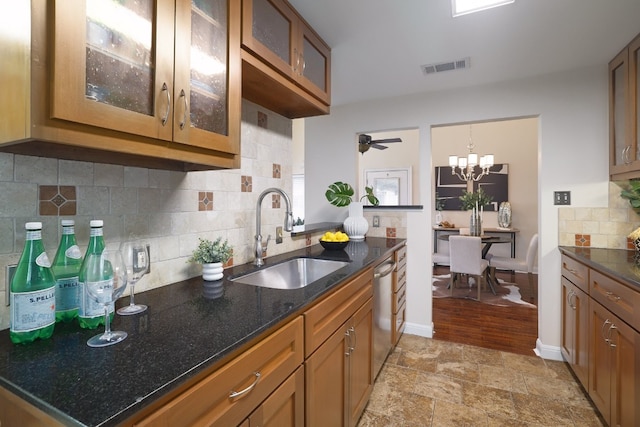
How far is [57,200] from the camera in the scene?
96 cm

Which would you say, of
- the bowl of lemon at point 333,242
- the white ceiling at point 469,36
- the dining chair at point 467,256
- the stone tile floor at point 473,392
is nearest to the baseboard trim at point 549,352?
the stone tile floor at point 473,392

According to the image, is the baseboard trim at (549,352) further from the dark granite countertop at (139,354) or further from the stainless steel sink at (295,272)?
the dark granite countertop at (139,354)

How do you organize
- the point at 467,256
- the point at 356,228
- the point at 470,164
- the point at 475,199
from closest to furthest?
the point at 356,228 < the point at 467,256 < the point at 470,164 < the point at 475,199

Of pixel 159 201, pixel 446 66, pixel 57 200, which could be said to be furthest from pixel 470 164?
pixel 57 200

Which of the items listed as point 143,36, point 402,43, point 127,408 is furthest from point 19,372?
point 402,43

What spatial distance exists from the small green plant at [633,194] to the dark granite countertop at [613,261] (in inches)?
13.2

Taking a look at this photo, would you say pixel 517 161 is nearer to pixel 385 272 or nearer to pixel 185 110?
pixel 385 272

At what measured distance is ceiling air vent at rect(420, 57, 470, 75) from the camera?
7.59 feet

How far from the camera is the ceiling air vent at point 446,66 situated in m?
2.31

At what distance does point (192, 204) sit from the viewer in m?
1.45

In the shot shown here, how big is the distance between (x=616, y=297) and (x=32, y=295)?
233cm

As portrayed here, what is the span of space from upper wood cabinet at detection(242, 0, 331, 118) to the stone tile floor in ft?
6.43

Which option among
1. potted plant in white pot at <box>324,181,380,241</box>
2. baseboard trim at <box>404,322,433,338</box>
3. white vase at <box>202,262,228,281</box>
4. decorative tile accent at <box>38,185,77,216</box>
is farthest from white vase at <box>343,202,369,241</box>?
decorative tile accent at <box>38,185,77,216</box>

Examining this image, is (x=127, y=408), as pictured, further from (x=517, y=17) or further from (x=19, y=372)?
(x=517, y=17)
